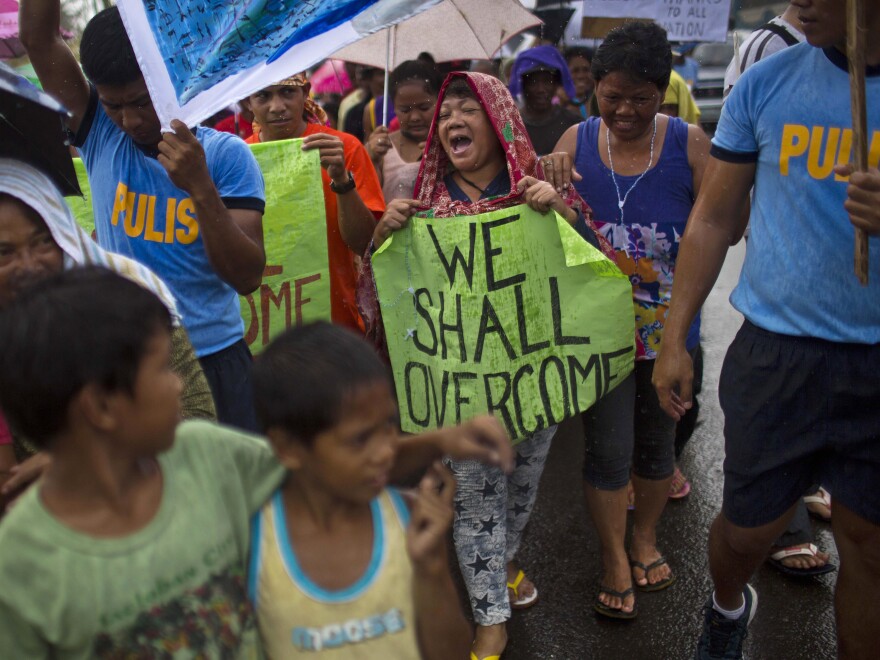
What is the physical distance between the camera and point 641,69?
10.8 feet

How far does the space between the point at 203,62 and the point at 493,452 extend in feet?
4.11

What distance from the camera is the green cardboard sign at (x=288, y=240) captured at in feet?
12.2

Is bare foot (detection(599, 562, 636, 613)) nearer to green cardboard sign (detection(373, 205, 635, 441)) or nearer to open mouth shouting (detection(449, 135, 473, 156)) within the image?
green cardboard sign (detection(373, 205, 635, 441))

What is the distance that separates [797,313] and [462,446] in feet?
4.13

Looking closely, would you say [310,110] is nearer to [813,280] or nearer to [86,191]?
[86,191]

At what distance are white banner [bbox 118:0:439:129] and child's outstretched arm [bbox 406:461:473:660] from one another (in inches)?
44.0

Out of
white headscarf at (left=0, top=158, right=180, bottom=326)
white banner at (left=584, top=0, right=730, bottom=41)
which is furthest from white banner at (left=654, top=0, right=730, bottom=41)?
white headscarf at (left=0, top=158, right=180, bottom=326)

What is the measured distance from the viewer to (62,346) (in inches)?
53.7

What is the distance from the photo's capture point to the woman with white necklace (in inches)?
131

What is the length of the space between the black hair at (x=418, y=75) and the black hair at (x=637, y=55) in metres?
1.42

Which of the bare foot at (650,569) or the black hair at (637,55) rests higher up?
the black hair at (637,55)

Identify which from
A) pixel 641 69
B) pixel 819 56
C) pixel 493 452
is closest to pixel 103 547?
pixel 493 452

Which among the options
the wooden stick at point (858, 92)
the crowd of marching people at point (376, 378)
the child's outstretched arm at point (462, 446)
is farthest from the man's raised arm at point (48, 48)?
the wooden stick at point (858, 92)

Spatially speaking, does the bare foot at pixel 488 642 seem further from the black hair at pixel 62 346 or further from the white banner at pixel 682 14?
the white banner at pixel 682 14
